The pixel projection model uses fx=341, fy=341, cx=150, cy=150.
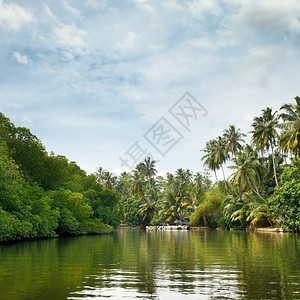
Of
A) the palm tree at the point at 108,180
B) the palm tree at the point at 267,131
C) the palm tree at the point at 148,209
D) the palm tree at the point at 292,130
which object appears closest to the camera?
the palm tree at the point at 292,130

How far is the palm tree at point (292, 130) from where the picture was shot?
123ft

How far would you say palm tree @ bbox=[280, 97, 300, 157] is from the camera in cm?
3754

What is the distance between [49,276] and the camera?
10586 millimetres

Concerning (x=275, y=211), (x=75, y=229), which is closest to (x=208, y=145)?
(x=275, y=211)

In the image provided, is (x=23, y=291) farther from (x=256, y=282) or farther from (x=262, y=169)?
(x=262, y=169)

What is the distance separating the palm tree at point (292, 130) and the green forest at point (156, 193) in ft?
0.10

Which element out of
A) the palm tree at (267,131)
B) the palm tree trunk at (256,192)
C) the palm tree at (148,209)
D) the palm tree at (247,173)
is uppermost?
the palm tree at (267,131)

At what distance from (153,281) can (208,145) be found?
211 ft

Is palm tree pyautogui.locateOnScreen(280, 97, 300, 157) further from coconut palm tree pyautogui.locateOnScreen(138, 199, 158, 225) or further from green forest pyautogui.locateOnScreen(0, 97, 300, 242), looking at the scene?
coconut palm tree pyautogui.locateOnScreen(138, 199, 158, 225)

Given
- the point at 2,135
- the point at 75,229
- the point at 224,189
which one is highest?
the point at 2,135

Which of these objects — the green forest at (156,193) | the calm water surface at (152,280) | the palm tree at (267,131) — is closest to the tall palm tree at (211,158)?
the green forest at (156,193)

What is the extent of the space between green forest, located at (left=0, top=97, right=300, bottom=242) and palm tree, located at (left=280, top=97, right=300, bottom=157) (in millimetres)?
31

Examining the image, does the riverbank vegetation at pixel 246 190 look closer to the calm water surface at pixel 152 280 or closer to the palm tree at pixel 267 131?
the palm tree at pixel 267 131

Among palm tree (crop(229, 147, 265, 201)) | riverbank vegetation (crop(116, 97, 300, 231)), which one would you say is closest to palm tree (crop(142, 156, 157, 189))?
riverbank vegetation (crop(116, 97, 300, 231))
